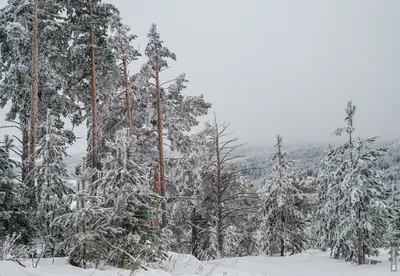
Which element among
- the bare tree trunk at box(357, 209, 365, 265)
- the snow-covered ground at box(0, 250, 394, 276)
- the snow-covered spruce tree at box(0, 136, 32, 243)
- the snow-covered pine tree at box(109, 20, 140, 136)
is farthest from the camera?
the bare tree trunk at box(357, 209, 365, 265)

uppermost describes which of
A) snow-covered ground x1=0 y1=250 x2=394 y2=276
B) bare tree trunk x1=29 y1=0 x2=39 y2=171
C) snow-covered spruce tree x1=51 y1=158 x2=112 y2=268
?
bare tree trunk x1=29 y1=0 x2=39 y2=171

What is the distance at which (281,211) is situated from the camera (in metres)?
28.5

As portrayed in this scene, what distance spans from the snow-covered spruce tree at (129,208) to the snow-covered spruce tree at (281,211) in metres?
21.1

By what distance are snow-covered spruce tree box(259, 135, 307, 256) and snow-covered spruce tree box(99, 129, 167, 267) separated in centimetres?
2106

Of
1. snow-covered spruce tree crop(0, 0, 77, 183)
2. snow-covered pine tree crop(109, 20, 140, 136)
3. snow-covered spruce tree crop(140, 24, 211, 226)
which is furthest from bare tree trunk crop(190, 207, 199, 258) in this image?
snow-covered spruce tree crop(0, 0, 77, 183)

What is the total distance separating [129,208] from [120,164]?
1.26m

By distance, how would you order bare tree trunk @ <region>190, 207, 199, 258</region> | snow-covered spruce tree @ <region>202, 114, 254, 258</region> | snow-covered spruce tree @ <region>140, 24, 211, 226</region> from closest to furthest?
snow-covered spruce tree @ <region>140, 24, 211, 226</region> < snow-covered spruce tree @ <region>202, 114, 254, 258</region> < bare tree trunk @ <region>190, 207, 199, 258</region>

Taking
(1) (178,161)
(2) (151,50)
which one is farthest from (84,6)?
(1) (178,161)

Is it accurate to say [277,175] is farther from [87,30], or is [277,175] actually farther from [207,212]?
[87,30]

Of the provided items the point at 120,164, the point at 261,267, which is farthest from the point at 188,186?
the point at 120,164

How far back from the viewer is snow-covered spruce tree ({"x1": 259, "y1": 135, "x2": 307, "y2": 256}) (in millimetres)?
28375

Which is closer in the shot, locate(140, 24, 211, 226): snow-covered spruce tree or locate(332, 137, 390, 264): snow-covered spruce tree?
locate(140, 24, 211, 226): snow-covered spruce tree

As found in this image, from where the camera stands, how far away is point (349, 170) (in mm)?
22531

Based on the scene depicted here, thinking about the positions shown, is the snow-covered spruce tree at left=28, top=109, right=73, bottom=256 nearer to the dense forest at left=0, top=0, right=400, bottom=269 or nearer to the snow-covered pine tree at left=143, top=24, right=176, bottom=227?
the dense forest at left=0, top=0, right=400, bottom=269
